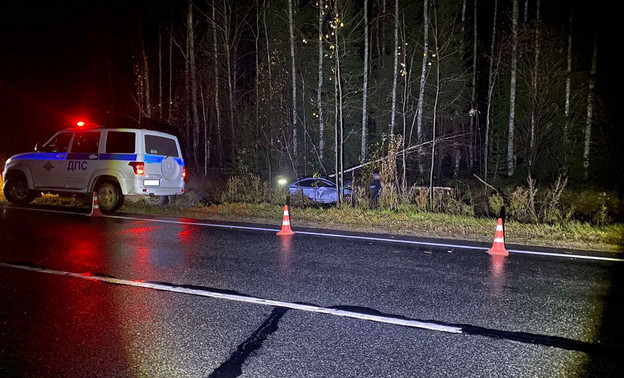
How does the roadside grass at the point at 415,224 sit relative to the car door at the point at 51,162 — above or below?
below

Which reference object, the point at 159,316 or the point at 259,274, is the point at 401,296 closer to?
the point at 259,274

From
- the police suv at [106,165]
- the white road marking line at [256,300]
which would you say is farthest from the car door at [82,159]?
the white road marking line at [256,300]

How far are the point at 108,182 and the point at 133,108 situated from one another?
2782 cm

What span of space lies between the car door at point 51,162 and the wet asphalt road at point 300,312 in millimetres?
4831

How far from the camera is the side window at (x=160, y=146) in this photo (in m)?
11.8

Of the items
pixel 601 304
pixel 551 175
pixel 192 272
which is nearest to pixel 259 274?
pixel 192 272

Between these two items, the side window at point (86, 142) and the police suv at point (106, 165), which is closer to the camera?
the police suv at point (106, 165)

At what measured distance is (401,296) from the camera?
5.30 meters

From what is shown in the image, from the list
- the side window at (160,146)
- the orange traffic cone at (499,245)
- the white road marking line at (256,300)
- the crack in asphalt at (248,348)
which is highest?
the side window at (160,146)

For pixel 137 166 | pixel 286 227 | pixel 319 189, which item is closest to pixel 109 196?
pixel 137 166

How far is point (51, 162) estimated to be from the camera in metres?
12.4

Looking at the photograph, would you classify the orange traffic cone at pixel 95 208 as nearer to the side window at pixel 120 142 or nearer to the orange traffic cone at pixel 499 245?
the side window at pixel 120 142

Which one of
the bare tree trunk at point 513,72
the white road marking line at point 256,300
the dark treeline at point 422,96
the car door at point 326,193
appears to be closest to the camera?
the white road marking line at point 256,300

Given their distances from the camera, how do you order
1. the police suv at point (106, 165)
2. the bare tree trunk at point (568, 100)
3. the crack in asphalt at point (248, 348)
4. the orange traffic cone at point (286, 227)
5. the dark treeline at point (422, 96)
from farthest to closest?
the bare tree trunk at point (568, 100) → the dark treeline at point (422, 96) → the police suv at point (106, 165) → the orange traffic cone at point (286, 227) → the crack in asphalt at point (248, 348)
